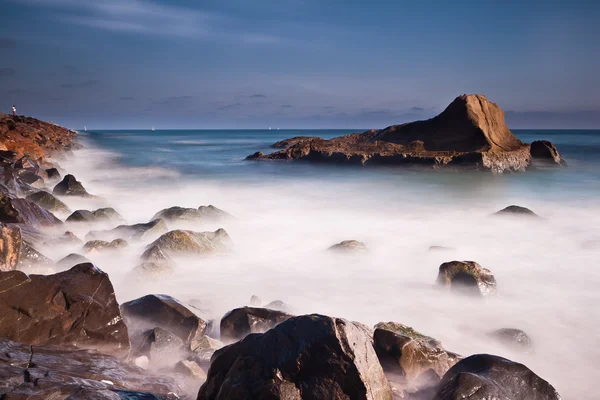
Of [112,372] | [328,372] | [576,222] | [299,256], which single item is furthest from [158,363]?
[576,222]

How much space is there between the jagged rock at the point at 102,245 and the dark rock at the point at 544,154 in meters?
23.5

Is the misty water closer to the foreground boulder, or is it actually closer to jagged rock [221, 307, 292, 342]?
jagged rock [221, 307, 292, 342]

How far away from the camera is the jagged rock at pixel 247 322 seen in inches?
A: 174

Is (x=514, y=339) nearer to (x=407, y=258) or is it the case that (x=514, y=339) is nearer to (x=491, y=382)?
(x=491, y=382)

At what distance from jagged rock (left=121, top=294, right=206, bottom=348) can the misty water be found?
2.64ft

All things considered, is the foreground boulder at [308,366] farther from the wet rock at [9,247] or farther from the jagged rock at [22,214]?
the jagged rock at [22,214]

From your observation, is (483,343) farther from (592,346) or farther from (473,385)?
(473,385)

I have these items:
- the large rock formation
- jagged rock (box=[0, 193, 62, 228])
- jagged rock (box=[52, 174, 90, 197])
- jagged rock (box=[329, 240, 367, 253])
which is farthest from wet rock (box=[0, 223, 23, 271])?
the large rock formation

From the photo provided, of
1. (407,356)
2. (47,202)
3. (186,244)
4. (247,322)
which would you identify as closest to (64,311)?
(247,322)

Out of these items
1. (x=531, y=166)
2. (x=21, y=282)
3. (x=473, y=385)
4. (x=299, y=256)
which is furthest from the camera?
(x=531, y=166)

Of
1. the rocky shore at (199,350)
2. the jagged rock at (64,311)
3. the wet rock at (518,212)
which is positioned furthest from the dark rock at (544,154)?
the jagged rock at (64,311)

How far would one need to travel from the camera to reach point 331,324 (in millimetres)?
2611

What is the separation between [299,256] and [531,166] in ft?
62.5

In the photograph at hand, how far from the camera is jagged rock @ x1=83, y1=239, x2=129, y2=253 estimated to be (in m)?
7.21
